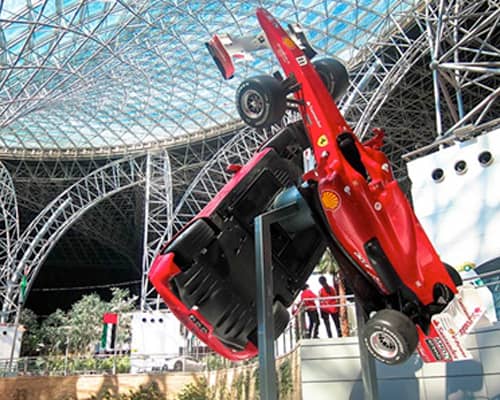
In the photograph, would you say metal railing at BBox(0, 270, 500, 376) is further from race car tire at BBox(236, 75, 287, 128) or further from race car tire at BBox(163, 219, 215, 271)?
race car tire at BBox(236, 75, 287, 128)

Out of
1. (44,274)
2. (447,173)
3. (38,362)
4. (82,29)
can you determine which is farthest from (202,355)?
(44,274)

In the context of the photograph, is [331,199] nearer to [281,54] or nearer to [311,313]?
[281,54]

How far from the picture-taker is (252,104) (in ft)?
20.4

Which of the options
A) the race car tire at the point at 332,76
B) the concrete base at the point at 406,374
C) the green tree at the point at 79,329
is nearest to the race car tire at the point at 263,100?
the race car tire at the point at 332,76

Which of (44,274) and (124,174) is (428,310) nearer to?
(124,174)

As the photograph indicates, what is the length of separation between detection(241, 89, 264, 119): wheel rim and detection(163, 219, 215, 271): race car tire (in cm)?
155

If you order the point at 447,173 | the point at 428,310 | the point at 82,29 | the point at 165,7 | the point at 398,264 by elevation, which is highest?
the point at 165,7

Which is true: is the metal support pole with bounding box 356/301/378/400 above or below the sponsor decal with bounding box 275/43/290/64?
below

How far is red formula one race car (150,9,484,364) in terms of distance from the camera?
17.6 ft

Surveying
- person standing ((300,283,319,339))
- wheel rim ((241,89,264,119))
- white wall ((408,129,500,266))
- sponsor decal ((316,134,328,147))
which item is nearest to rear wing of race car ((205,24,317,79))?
wheel rim ((241,89,264,119))

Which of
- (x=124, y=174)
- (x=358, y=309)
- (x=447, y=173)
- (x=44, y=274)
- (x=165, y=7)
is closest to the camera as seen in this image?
(x=358, y=309)

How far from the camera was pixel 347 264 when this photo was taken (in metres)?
5.95

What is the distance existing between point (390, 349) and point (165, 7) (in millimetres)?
25580

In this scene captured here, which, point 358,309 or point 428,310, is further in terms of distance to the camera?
point 358,309
